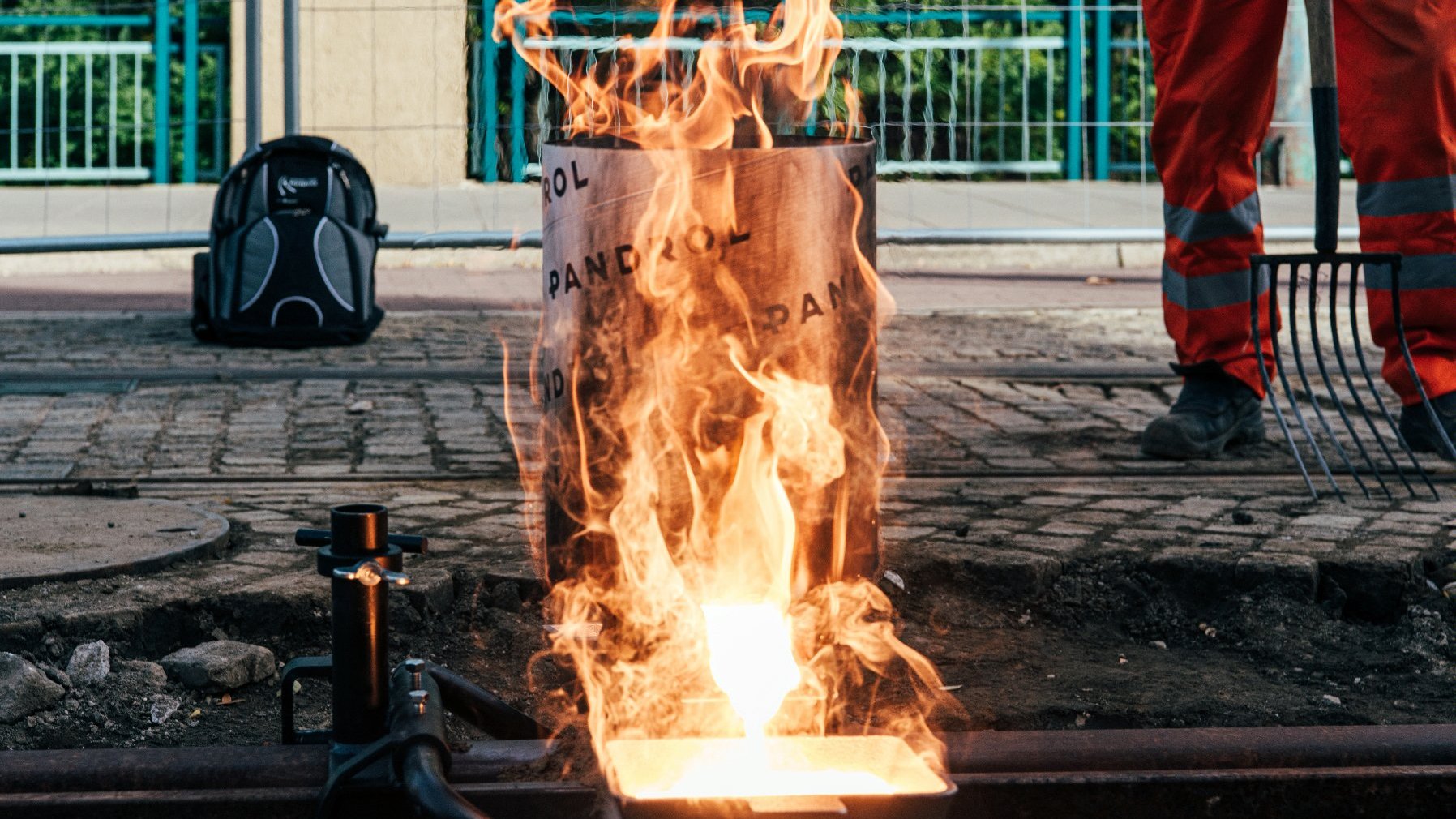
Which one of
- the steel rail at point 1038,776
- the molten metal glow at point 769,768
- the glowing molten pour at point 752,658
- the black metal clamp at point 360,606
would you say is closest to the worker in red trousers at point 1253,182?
the steel rail at point 1038,776

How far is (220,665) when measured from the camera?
311 cm

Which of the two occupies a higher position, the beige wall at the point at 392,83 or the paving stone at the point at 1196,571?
the beige wall at the point at 392,83

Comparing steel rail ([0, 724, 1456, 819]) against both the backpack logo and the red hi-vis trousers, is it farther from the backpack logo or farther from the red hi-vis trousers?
the backpack logo

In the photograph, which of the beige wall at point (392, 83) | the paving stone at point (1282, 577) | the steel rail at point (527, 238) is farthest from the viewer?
the beige wall at point (392, 83)

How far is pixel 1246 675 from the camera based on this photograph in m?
3.32

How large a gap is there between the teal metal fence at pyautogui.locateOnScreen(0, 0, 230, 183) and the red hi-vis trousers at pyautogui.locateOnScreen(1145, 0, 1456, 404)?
909 centimetres

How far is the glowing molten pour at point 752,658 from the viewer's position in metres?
2.57

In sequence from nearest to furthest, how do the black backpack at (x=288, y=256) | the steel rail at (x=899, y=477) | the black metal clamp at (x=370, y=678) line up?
the black metal clamp at (x=370, y=678) < the steel rail at (x=899, y=477) < the black backpack at (x=288, y=256)

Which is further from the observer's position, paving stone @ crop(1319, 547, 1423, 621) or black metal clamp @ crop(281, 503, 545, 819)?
paving stone @ crop(1319, 547, 1423, 621)

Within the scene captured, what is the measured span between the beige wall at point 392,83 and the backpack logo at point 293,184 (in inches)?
105

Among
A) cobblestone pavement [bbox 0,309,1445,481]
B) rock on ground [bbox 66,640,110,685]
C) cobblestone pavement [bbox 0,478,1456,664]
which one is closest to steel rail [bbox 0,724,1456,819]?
rock on ground [bbox 66,640,110,685]

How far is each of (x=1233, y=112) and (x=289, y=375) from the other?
3.29 meters

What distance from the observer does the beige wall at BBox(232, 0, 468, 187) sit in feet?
33.9

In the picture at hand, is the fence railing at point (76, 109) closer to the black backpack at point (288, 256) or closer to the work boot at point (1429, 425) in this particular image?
the black backpack at point (288, 256)
